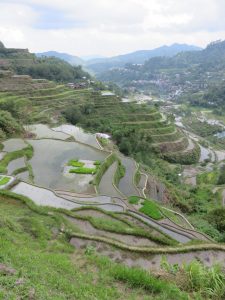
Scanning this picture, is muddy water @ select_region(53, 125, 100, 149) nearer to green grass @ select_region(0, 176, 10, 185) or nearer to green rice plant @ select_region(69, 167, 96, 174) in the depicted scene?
green rice plant @ select_region(69, 167, 96, 174)

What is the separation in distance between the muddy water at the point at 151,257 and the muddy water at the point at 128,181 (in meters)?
10.3

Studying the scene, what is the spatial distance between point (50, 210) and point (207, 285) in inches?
325

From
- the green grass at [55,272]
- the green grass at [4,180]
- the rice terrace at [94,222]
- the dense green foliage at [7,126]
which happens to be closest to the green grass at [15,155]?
the rice terrace at [94,222]

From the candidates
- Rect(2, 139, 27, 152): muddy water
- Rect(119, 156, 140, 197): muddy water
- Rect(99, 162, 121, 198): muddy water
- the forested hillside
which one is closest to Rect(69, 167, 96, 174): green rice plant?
Rect(99, 162, 121, 198): muddy water

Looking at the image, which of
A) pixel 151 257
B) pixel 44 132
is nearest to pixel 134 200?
pixel 151 257

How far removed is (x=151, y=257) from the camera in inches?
406

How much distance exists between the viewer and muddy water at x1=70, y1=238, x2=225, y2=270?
396 inches

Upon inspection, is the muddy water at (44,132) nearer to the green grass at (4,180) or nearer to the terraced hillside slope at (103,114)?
the terraced hillside slope at (103,114)

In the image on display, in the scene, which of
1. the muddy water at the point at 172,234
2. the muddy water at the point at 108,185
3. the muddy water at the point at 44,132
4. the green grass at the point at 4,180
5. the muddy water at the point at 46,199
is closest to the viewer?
the muddy water at the point at 172,234

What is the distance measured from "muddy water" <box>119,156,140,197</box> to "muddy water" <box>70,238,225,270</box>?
10.3 meters

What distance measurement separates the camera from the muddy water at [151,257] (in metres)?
10.0

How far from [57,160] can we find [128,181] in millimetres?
5579

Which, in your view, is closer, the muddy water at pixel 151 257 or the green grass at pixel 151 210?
the muddy water at pixel 151 257

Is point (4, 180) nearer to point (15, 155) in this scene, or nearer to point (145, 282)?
point (15, 155)
